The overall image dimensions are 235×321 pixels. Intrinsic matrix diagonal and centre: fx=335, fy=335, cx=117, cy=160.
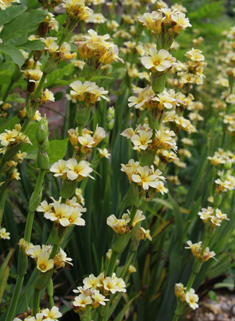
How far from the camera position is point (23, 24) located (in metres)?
0.66

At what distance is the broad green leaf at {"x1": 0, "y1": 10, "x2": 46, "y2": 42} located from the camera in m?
0.64

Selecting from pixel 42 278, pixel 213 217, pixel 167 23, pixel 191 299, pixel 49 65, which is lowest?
pixel 191 299

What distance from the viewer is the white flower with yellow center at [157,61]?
53cm

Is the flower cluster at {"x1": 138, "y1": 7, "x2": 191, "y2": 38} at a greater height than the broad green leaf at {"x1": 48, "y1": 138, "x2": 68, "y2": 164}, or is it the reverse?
the flower cluster at {"x1": 138, "y1": 7, "x2": 191, "y2": 38}

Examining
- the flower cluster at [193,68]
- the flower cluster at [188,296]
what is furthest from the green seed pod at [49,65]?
the flower cluster at [188,296]

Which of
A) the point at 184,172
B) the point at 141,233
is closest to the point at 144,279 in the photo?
the point at 141,233

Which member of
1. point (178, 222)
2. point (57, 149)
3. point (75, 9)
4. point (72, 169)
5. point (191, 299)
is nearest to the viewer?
point (72, 169)

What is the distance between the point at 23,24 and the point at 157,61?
294mm

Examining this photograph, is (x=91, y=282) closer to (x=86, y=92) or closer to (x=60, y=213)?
(x=60, y=213)

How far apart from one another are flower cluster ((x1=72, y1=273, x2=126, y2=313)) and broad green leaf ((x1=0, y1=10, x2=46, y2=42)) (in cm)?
49

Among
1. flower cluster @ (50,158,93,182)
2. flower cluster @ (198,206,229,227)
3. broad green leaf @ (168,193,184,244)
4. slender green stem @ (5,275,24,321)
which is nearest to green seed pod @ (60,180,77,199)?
flower cluster @ (50,158,93,182)

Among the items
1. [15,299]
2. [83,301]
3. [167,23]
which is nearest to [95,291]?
[83,301]

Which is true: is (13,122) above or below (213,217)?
above

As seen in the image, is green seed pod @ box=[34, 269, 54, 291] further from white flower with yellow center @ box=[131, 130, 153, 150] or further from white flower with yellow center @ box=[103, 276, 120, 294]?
white flower with yellow center @ box=[131, 130, 153, 150]
